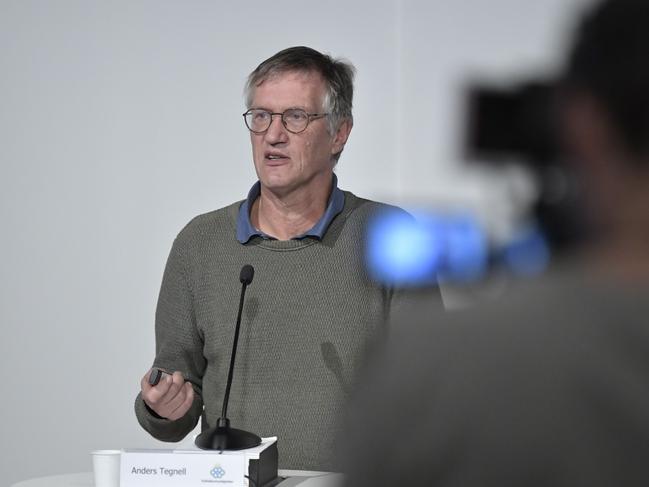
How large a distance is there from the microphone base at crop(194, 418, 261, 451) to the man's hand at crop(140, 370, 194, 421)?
13 centimetres

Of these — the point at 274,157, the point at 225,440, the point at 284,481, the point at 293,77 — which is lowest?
the point at 284,481

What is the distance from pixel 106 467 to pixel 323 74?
1.11 metres

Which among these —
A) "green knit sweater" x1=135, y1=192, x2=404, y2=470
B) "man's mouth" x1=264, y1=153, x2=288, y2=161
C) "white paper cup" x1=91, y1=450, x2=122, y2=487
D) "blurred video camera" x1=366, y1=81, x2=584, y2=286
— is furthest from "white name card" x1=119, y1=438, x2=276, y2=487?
"blurred video camera" x1=366, y1=81, x2=584, y2=286

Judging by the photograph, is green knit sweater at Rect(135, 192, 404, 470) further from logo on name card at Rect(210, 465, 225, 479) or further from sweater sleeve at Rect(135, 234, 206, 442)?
logo on name card at Rect(210, 465, 225, 479)

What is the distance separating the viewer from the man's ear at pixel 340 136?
2.47m

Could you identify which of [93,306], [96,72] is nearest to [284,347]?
[93,306]

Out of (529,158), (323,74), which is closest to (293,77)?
(323,74)

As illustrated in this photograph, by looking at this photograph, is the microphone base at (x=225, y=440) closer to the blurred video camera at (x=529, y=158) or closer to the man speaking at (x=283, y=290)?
the man speaking at (x=283, y=290)

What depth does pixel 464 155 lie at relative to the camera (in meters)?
0.46

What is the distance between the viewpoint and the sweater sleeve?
7.09 feet

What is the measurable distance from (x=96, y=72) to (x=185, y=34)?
347 mm

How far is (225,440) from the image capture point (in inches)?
69.4

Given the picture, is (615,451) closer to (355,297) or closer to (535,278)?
(535,278)

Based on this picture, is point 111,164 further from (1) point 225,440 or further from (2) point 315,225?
(1) point 225,440
